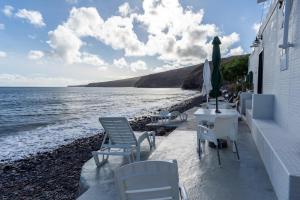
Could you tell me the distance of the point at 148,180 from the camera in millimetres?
2504

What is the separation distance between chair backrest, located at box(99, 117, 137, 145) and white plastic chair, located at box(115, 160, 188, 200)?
2.72 m

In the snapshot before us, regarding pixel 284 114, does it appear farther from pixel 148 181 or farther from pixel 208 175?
pixel 148 181

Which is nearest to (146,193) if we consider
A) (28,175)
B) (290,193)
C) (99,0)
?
(290,193)

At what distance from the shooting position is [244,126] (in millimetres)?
8750

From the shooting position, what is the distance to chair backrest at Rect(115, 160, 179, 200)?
2391 millimetres

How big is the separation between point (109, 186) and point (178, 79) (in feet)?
490

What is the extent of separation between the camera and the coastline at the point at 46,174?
606 cm

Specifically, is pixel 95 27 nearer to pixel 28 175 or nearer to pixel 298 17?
pixel 28 175

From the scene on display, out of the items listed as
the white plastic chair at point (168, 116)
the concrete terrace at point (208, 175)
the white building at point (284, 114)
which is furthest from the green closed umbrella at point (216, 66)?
the white plastic chair at point (168, 116)

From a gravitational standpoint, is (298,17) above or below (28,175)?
above

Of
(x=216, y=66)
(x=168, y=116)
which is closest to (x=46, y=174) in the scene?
(x=216, y=66)

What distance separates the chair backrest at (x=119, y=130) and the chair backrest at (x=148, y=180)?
272cm

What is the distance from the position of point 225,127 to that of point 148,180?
9.85ft

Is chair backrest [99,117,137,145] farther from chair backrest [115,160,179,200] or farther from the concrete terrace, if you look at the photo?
chair backrest [115,160,179,200]
